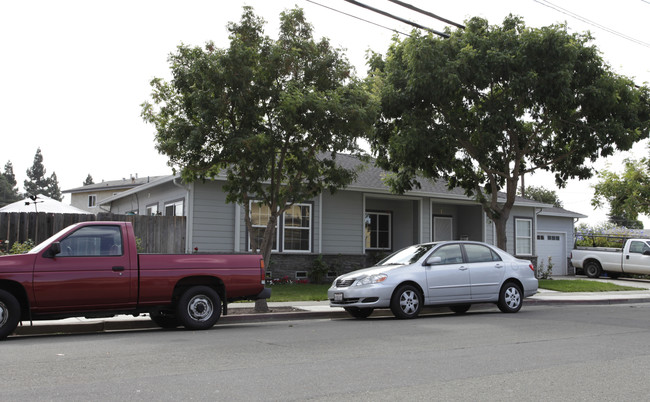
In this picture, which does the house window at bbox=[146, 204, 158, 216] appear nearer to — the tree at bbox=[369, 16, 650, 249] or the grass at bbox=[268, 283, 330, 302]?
the grass at bbox=[268, 283, 330, 302]

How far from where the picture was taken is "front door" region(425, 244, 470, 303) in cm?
1209

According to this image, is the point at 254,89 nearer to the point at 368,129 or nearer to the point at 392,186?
the point at 368,129

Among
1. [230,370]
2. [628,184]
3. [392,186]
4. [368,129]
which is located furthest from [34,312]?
[628,184]

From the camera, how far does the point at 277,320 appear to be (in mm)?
12273

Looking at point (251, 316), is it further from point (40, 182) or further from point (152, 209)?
point (40, 182)

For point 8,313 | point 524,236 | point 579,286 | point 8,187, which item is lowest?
point 579,286

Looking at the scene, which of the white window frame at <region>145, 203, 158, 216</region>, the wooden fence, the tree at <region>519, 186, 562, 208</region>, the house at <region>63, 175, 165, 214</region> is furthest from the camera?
the tree at <region>519, 186, 562, 208</region>

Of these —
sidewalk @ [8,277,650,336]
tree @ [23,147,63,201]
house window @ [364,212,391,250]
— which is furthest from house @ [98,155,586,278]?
tree @ [23,147,63,201]

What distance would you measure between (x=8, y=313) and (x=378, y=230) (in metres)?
17.2

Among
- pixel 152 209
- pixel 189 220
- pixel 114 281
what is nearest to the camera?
pixel 114 281

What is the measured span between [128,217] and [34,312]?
8549mm

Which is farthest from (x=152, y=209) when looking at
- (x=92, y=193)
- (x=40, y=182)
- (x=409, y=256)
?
(x=40, y=182)

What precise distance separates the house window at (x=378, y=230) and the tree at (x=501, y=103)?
19.7 feet

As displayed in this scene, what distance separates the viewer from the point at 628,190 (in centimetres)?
3198
